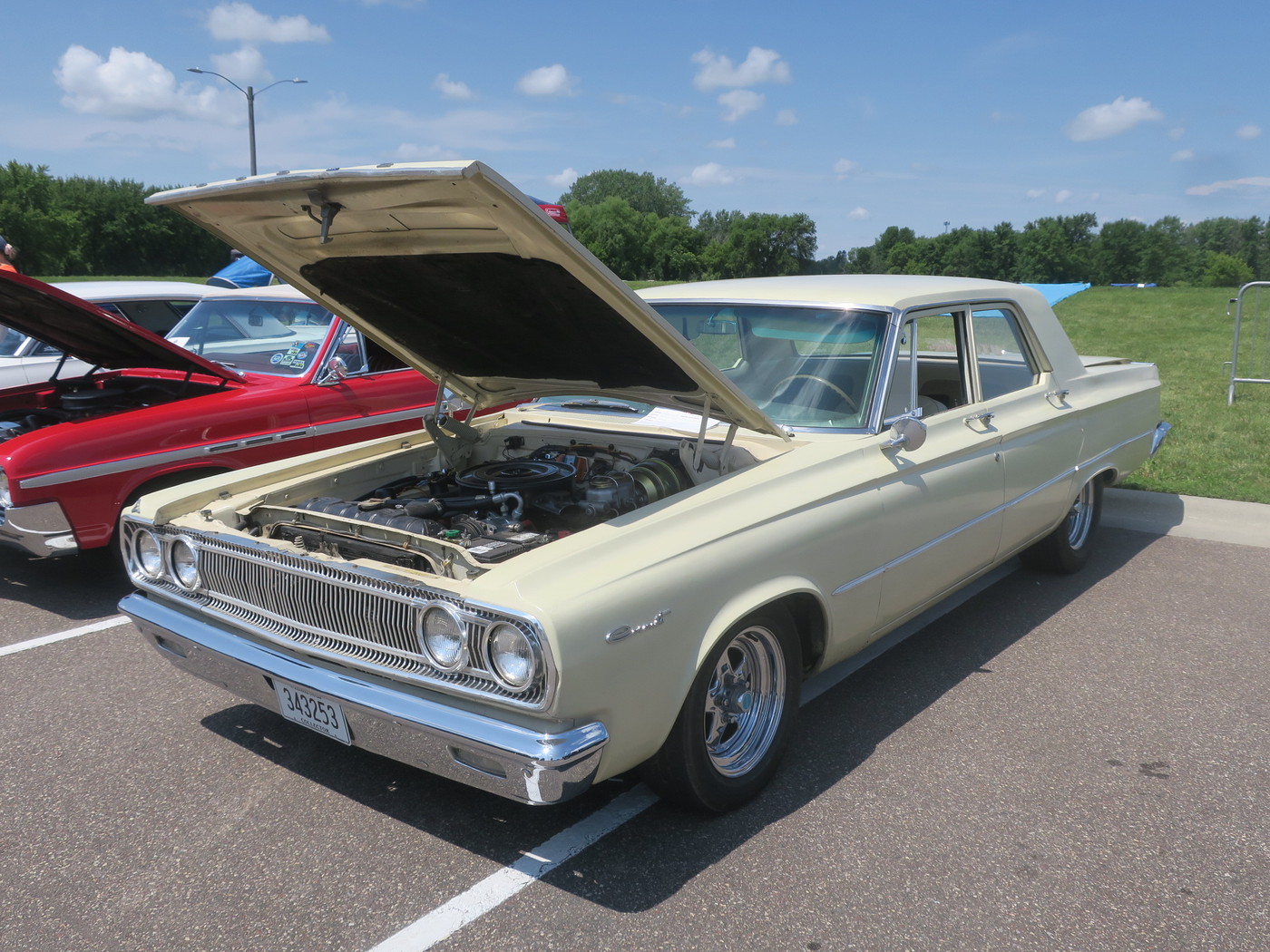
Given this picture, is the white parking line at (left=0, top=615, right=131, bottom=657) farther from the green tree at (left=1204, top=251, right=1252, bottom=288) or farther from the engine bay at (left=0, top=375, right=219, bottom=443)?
the green tree at (left=1204, top=251, right=1252, bottom=288)

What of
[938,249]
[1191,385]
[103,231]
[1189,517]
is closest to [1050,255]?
[938,249]

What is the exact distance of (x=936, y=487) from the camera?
12.4ft

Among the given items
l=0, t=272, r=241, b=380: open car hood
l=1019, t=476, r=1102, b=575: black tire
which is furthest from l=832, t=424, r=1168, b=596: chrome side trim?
l=0, t=272, r=241, b=380: open car hood

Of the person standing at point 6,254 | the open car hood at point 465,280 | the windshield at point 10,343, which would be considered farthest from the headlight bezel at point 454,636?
the windshield at point 10,343

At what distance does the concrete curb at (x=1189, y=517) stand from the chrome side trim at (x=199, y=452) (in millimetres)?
4833

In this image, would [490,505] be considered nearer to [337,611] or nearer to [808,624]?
[337,611]

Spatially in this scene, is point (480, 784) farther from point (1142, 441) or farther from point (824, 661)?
point (1142, 441)

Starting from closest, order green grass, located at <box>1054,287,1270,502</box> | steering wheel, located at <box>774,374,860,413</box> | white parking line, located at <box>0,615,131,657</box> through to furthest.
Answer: steering wheel, located at <box>774,374,860,413</box> < white parking line, located at <box>0,615,131,657</box> < green grass, located at <box>1054,287,1270,502</box>

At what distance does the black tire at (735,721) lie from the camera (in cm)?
286

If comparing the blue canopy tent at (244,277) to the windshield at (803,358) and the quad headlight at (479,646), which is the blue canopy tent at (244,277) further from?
the quad headlight at (479,646)

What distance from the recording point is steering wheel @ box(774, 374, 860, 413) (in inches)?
148

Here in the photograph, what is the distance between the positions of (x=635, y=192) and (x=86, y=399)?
119 m

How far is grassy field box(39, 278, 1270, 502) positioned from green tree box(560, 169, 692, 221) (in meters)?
96.8

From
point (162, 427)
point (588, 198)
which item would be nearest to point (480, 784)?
point (162, 427)
